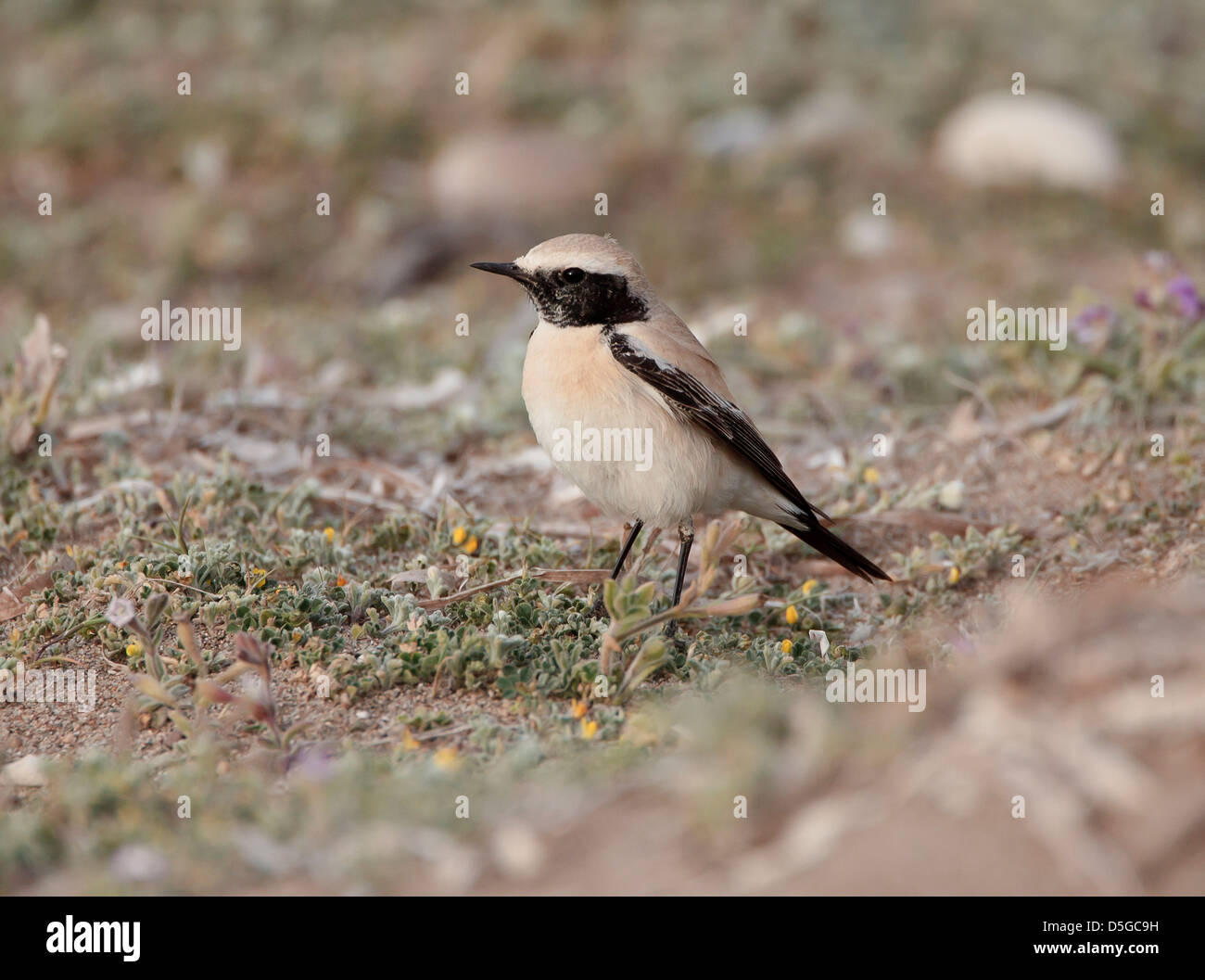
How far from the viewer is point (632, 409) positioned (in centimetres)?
516

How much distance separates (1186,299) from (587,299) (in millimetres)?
3439

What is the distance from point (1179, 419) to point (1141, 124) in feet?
24.4

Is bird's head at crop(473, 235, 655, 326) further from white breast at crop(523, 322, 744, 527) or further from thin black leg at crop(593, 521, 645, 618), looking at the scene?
thin black leg at crop(593, 521, 645, 618)

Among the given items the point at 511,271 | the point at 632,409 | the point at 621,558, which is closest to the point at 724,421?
the point at 632,409

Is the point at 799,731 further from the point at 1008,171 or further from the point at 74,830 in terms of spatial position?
the point at 1008,171

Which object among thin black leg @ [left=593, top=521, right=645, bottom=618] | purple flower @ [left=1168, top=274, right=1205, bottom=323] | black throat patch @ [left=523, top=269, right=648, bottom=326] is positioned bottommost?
thin black leg @ [left=593, top=521, right=645, bottom=618]

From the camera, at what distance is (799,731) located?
3.18 m

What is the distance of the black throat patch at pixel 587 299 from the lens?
536cm

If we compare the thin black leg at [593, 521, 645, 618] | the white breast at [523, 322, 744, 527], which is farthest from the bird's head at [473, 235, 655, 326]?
the thin black leg at [593, 521, 645, 618]

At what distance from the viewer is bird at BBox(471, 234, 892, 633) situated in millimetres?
5152

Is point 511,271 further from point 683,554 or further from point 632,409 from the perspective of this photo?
point 683,554

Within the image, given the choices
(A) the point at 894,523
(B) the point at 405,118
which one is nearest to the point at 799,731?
(A) the point at 894,523

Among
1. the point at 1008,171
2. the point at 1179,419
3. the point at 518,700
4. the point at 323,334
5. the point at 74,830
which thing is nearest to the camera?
the point at 74,830

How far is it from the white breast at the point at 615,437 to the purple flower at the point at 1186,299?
3.05 metres
